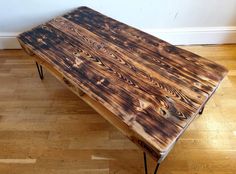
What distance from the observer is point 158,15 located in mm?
1721

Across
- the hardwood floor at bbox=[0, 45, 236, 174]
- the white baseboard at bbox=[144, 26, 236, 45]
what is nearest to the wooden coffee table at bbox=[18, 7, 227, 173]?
the hardwood floor at bbox=[0, 45, 236, 174]

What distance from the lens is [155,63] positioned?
3.64 feet

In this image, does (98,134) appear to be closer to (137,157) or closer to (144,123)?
(137,157)

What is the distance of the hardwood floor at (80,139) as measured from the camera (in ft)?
3.67

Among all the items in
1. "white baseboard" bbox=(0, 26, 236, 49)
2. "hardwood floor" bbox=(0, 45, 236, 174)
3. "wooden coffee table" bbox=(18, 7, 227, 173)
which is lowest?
"hardwood floor" bbox=(0, 45, 236, 174)

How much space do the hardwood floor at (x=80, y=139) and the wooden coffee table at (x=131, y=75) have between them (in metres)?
0.32

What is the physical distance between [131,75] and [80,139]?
504 millimetres

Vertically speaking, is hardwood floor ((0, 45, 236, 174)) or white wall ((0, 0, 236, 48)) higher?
white wall ((0, 0, 236, 48))

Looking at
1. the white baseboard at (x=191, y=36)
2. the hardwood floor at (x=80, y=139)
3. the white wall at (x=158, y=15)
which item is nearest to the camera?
the hardwood floor at (x=80, y=139)

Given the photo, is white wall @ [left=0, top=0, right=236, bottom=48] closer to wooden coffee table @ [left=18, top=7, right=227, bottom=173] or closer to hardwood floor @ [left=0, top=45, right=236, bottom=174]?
wooden coffee table @ [left=18, top=7, right=227, bottom=173]

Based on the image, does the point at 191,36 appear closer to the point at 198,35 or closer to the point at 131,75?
the point at 198,35

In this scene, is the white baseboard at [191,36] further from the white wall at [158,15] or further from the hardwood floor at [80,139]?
the hardwood floor at [80,139]

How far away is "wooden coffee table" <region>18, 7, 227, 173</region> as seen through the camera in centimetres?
85

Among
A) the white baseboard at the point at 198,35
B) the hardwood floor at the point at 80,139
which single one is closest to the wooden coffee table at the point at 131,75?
the hardwood floor at the point at 80,139
